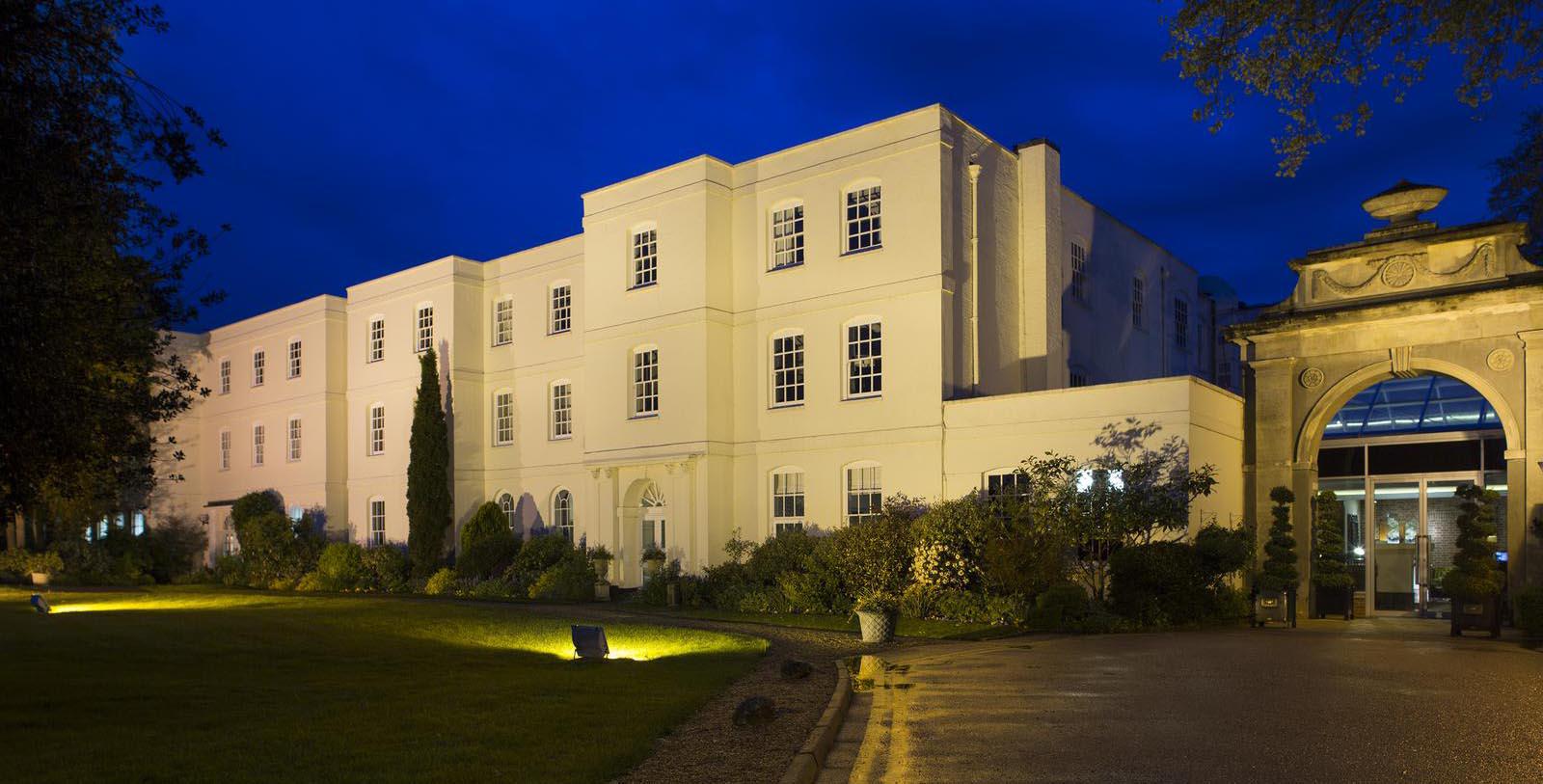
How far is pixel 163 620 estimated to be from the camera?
2066 cm

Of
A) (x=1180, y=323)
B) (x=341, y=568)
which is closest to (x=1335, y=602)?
(x=1180, y=323)

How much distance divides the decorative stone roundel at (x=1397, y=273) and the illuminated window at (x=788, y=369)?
12031mm

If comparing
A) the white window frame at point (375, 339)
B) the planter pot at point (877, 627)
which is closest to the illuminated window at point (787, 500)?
the planter pot at point (877, 627)

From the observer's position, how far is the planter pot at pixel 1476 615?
17.6 metres

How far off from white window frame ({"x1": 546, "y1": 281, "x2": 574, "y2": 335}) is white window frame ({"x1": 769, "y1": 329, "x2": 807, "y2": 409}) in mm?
8357

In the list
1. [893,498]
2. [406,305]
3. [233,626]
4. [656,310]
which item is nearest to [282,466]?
[406,305]

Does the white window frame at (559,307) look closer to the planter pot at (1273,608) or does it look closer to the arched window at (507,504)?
the arched window at (507,504)

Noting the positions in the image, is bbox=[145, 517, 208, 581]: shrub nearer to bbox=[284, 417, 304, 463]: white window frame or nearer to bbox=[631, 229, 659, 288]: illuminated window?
bbox=[284, 417, 304, 463]: white window frame

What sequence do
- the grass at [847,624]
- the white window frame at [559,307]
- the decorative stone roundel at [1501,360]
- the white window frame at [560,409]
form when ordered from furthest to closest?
1. the white window frame at [559,307]
2. the white window frame at [560,409]
3. the decorative stone roundel at [1501,360]
4. the grass at [847,624]

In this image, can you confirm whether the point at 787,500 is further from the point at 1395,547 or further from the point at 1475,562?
the point at 1475,562

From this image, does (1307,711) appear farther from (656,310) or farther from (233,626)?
(656,310)

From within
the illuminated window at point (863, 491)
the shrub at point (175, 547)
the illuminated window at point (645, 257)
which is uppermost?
the illuminated window at point (645, 257)

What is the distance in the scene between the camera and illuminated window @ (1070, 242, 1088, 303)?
2955cm

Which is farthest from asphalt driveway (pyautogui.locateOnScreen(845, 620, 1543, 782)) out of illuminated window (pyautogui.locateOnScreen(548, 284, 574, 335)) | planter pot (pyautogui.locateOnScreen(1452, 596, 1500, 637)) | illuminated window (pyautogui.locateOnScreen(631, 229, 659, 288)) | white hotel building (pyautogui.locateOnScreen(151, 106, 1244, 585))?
illuminated window (pyautogui.locateOnScreen(548, 284, 574, 335))
